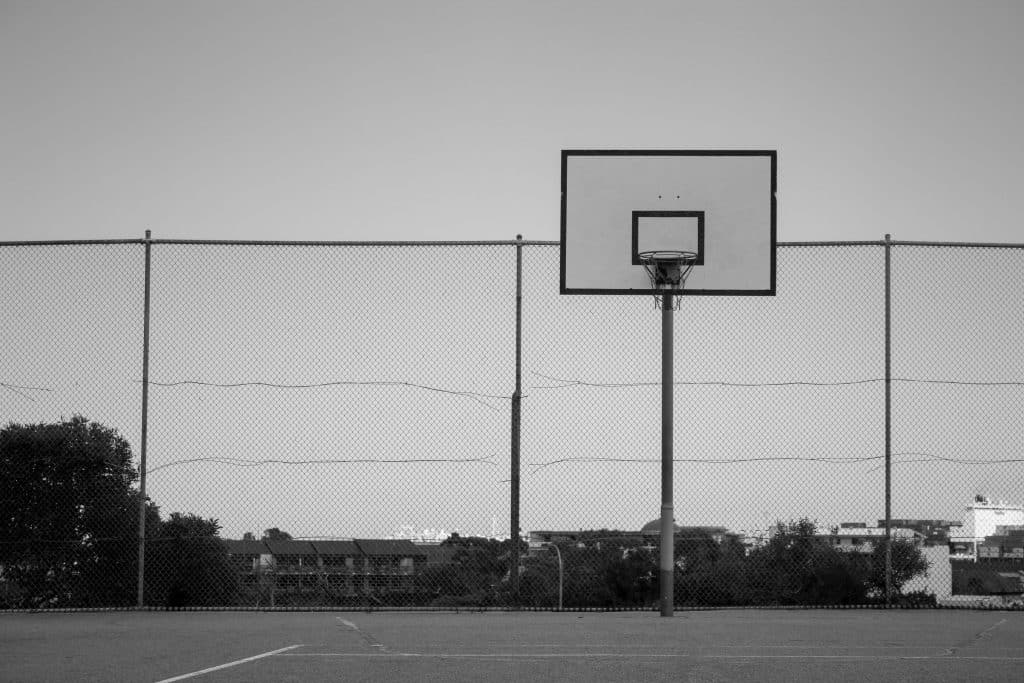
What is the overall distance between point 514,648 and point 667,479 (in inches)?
152

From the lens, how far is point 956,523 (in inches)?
448

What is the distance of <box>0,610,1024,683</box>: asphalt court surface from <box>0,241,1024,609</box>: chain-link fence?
1132 mm

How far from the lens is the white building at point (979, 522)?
1141 centimetres

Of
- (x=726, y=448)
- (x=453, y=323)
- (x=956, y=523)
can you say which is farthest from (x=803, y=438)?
(x=453, y=323)

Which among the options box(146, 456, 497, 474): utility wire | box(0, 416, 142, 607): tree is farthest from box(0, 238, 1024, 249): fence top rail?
box(146, 456, 497, 474): utility wire

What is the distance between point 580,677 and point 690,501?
584 cm

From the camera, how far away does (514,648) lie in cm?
693

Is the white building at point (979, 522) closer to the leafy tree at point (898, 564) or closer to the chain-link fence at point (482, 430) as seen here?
the chain-link fence at point (482, 430)

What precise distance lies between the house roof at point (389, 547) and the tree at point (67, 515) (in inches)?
79.5

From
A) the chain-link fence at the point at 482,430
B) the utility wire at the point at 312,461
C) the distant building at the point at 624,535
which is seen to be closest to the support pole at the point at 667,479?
the distant building at the point at 624,535

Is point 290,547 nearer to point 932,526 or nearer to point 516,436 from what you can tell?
point 516,436

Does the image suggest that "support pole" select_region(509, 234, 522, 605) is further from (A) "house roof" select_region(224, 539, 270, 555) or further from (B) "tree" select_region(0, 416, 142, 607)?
(B) "tree" select_region(0, 416, 142, 607)

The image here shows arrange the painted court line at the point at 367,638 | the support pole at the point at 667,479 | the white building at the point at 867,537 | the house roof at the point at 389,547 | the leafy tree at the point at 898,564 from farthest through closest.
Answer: the leafy tree at the point at 898,564, the white building at the point at 867,537, the house roof at the point at 389,547, the support pole at the point at 667,479, the painted court line at the point at 367,638

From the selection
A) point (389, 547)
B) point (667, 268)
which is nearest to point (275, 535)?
point (389, 547)
